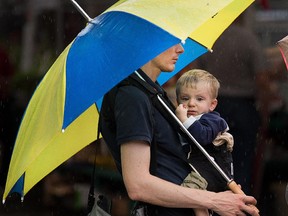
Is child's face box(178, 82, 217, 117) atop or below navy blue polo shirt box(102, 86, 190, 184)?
atop

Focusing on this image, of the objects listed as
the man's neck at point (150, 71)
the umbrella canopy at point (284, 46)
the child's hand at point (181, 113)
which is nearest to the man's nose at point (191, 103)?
the child's hand at point (181, 113)

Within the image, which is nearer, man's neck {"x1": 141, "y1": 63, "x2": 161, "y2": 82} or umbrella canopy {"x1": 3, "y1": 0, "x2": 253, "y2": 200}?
umbrella canopy {"x1": 3, "y1": 0, "x2": 253, "y2": 200}

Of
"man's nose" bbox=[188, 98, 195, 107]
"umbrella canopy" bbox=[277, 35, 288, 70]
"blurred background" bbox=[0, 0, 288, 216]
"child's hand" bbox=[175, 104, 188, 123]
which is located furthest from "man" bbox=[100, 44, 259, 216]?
"blurred background" bbox=[0, 0, 288, 216]

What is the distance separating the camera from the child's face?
4.85 metres

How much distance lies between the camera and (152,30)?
13.7ft

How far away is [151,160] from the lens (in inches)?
171

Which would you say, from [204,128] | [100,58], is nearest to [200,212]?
[204,128]

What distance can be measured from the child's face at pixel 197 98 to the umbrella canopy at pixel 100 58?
23.2 inches

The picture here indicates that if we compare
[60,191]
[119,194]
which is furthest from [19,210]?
[119,194]

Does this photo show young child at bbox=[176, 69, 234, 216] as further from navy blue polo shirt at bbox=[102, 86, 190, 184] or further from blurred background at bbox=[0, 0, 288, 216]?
blurred background at bbox=[0, 0, 288, 216]

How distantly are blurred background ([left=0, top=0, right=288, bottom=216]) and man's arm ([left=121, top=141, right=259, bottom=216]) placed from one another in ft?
11.6

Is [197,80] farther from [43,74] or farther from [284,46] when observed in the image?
[43,74]

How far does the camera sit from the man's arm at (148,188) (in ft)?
14.0

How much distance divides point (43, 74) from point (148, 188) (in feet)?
13.2
